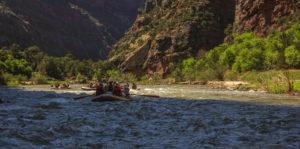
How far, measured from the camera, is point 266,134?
9086 mm

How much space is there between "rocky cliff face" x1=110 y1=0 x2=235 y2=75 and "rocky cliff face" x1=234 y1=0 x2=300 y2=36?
1988 centimetres

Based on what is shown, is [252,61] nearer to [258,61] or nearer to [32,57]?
[258,61]

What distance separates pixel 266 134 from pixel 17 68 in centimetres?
9163

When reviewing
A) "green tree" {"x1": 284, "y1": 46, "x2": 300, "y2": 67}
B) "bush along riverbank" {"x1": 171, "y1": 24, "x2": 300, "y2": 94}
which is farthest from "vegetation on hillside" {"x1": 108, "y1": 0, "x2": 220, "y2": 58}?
"green tree" {"x1": 284, "y1": 46, "x2": 300, "y2": 67}

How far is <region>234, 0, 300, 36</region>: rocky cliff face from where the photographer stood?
82000mm

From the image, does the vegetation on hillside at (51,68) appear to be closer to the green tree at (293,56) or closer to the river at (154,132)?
the green tree at (293,56)

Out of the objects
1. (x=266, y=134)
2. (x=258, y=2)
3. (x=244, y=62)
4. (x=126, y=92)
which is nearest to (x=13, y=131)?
(x=266, y=134)

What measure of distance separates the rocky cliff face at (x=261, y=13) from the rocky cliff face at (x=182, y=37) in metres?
19.9

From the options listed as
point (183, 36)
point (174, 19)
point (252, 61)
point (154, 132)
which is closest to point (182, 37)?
point (183, 36)

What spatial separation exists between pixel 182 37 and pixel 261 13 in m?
41.3

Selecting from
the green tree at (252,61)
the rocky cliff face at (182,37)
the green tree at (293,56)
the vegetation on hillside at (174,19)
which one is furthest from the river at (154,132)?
the vegetation on hillside at (174,19)

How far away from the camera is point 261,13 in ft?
298

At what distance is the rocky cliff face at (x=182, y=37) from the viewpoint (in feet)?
399

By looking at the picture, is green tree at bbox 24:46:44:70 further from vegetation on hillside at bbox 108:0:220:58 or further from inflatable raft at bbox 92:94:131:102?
inflatable raft at bbox 92:94:131:102
